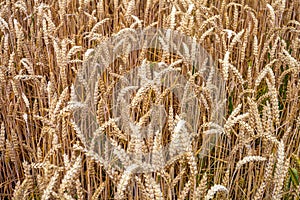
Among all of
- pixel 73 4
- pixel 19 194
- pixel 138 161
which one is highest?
pixel 73 4

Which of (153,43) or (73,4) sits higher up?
(73,4)

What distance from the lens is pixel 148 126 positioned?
1219mm

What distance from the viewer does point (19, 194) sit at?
0.88 m

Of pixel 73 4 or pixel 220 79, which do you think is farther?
pixel 73 4

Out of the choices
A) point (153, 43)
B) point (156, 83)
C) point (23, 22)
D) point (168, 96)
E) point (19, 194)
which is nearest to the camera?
point (19, 194)

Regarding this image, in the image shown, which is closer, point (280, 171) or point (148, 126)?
point (280, 171)

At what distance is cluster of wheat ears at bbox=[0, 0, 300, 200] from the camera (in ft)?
2.81

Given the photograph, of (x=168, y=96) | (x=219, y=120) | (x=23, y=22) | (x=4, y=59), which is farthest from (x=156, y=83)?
(x=23, y=22)

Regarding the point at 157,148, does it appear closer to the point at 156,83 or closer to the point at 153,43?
the point at 156,83

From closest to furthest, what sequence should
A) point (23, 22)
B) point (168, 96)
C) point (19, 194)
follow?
point (19, 194) → point (168, 96) → point (23, 22)

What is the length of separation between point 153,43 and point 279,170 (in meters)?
1.04

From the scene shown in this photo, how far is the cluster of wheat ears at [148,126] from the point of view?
2.81ft

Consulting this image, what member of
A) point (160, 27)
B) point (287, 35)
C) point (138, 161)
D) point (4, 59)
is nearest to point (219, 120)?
point (138, 161)

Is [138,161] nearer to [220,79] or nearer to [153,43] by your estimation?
[220,79]
